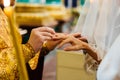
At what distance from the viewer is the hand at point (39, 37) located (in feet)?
4.08

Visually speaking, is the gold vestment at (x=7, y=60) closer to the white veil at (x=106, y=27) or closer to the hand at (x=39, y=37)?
the hand at (x=39, y=37)

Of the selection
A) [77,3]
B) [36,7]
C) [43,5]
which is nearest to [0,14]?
[36,7]

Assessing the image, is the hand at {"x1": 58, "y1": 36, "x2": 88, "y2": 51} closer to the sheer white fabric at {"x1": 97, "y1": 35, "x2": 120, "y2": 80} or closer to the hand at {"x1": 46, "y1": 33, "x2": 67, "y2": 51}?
the hand at {"x1": 46, "y1": 33, "x2": 67, "y2": 51}

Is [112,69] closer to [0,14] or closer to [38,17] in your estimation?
[0,14]

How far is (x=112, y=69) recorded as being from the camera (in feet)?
2.99

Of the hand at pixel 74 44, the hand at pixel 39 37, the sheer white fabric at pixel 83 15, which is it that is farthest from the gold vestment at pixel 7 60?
the sheer white fabric at pixel 83 15

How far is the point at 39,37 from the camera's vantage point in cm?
124

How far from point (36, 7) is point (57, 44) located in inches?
220

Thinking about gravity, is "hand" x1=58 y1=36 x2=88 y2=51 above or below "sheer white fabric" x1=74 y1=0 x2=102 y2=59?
below

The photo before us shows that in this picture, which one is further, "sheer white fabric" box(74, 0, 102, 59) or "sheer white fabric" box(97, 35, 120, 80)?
"sheer white fabric" box(74, 0, 102, 59)

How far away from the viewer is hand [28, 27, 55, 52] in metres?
1.24

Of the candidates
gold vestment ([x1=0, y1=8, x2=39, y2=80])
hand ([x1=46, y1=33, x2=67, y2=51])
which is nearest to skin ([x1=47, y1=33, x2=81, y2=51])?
hand ([x1=46, y1=33, x2=67, y2=51])

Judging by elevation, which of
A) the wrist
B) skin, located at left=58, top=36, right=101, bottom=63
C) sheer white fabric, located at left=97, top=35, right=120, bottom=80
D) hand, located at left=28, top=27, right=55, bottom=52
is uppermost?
sheer white fabric, located at left=97, top=35, right=120, bottom=80

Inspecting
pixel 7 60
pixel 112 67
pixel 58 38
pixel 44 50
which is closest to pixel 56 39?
pixel 58 38
